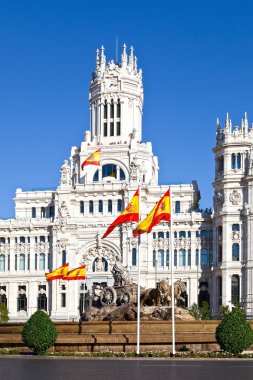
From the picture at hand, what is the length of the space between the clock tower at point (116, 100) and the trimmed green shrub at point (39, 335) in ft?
312

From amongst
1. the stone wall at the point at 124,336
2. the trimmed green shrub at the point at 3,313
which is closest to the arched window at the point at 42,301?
the trimmed green shrub at the point at 3,313

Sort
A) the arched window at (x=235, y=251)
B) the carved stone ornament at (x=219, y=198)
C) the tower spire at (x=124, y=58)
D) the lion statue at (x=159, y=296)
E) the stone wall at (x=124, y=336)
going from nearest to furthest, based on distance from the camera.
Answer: the stone wall at (x=124, y=336) → the lion statue at (x=159, y=296) → the arched window at (x=235, y=251) → the carved stone ornament at (x=219, y=198) → the tower spire at (x=124, y=58)

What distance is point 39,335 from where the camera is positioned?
184 ft

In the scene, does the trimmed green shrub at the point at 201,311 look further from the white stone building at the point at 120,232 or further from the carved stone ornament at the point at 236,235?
the carved stone ornament at the point at 236,235

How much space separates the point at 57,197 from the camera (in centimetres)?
14425

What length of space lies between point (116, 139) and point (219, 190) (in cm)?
2257

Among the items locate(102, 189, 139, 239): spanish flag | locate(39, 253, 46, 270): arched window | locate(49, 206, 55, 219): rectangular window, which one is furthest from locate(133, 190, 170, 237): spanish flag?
locate(49, 206, 55, 219): rectangular window

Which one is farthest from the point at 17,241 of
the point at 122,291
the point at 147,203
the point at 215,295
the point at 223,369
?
the point at 223,369

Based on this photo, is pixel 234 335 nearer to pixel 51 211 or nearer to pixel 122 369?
pixel 122 369

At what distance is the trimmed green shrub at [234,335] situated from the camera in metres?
53.9

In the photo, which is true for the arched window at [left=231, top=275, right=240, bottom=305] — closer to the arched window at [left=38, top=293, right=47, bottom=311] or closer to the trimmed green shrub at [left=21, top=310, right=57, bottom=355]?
the arched window at [left=38, top=293, right=47, bottom=311]

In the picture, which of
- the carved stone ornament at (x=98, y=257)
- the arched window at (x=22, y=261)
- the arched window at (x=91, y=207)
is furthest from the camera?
the arched window at (x=22, y=261)

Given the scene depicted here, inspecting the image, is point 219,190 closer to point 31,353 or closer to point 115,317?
point 115,317

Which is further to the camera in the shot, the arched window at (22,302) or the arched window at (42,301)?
the arched window at (22,302)
